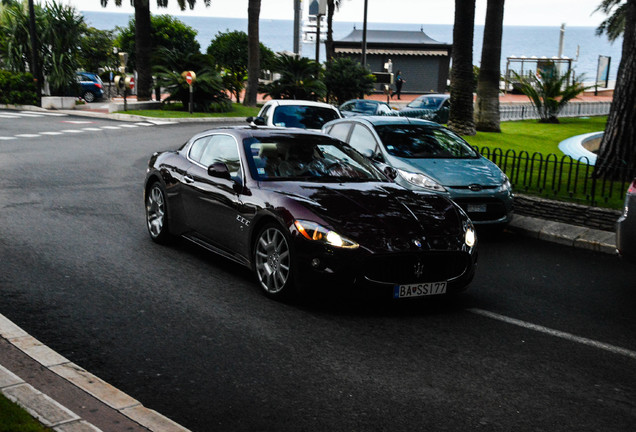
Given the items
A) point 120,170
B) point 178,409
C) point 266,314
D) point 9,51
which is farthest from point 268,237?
point 9,51

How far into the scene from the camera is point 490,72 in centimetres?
2444

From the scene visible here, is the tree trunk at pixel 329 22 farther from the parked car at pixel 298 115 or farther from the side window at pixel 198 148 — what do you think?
the side window at pixel 198 148

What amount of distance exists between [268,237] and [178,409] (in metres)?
2.55

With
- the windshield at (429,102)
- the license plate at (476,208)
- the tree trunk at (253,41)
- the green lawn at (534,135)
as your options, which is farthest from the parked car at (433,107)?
the license plate at (476,208)

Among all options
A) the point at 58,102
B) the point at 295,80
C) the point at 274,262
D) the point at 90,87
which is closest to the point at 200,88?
the point at 295,80

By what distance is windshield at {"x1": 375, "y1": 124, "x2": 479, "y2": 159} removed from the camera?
11.1 metres

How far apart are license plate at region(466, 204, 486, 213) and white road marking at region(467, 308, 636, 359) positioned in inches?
138

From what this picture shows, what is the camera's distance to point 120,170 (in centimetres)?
1576

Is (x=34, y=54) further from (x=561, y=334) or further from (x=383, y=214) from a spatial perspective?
(x=561, y=334)

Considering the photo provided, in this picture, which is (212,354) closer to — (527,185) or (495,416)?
(495,416)

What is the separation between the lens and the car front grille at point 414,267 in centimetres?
625

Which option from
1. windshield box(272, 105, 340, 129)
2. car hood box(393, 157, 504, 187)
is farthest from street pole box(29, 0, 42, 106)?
car hood box(393, 157, 504, 187)

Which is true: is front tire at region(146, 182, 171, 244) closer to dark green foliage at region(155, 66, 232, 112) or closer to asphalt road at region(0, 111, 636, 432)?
asphalt road at region(0, 111, 636, 432)

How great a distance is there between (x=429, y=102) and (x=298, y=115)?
1671 centimetres
